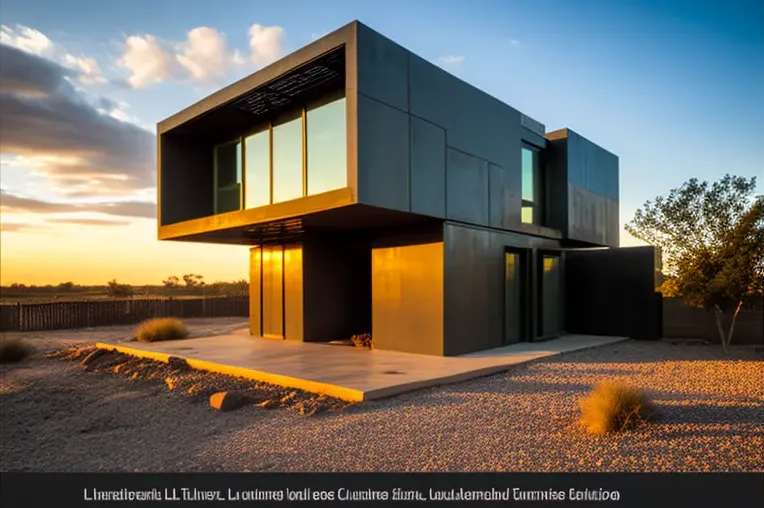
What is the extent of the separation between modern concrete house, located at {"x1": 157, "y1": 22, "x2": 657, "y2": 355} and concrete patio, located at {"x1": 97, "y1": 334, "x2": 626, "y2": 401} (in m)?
0.79

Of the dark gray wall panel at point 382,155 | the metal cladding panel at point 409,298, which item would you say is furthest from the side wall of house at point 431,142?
the metal cladding panel at point 409,298

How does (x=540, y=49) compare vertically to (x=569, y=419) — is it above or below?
above

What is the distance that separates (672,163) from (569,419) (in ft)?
29.5

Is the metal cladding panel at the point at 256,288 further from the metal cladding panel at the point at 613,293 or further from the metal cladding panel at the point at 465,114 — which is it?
the metal cladding panel at the point at 613,293

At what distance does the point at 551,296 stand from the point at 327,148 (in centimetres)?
789

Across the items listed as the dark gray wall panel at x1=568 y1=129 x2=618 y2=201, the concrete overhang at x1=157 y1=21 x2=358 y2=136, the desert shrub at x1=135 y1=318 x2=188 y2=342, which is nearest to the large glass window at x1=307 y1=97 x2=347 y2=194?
the concrete overhang at x1=157 y1=21 x2=358 y2=136

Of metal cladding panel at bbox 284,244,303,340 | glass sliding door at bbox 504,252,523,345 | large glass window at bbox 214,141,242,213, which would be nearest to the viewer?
glass sliding door at bbox 504,252,523,345

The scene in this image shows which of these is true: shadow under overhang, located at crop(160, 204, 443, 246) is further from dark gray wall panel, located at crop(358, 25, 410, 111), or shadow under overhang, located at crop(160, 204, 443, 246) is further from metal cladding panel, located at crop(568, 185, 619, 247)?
metal cladding panel, located at crop(568, 185, 619, 247)

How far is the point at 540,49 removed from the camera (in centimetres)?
1004

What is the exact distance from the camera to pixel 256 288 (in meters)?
14.3

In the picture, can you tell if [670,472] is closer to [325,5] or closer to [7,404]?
[325,5]

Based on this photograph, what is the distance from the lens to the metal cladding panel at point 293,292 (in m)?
12.6

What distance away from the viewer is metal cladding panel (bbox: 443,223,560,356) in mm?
9844
